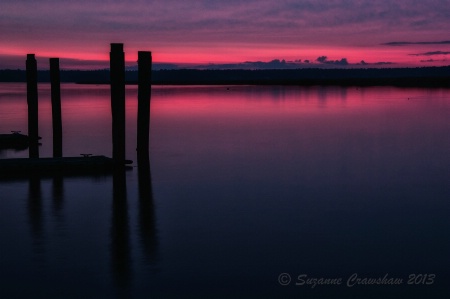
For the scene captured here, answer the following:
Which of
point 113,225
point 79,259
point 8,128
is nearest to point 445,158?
point 113,225

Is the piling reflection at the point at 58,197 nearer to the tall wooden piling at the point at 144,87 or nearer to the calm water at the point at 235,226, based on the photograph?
the calm water at the point at 235,226

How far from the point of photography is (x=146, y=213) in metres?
9.91

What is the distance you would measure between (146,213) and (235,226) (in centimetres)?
164

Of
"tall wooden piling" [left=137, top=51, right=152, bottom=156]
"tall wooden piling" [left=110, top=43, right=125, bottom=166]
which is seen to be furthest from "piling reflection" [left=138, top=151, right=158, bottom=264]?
"tall wooden piling" [left=137, top=51, right=152, bottom=156]

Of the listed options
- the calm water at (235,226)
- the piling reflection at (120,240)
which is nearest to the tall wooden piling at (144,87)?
the calm water at (235,226)

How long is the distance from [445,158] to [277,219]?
810cm

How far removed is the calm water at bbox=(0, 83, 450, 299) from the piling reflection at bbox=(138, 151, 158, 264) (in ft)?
0.10

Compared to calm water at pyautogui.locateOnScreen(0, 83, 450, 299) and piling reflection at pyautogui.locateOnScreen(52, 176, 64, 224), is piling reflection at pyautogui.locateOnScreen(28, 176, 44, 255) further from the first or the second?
piling reflection at pyautogui.locateOnScreen(52, 176, 64, 224)

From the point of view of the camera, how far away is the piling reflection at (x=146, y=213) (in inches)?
303

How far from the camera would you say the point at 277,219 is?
9336 mm

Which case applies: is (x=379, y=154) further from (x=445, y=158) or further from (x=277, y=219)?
(x=277, y=219)

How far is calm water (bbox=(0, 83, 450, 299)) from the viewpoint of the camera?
21.4ft

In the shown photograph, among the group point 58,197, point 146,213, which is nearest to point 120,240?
point 146,213

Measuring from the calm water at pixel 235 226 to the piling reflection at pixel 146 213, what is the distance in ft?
0.10
